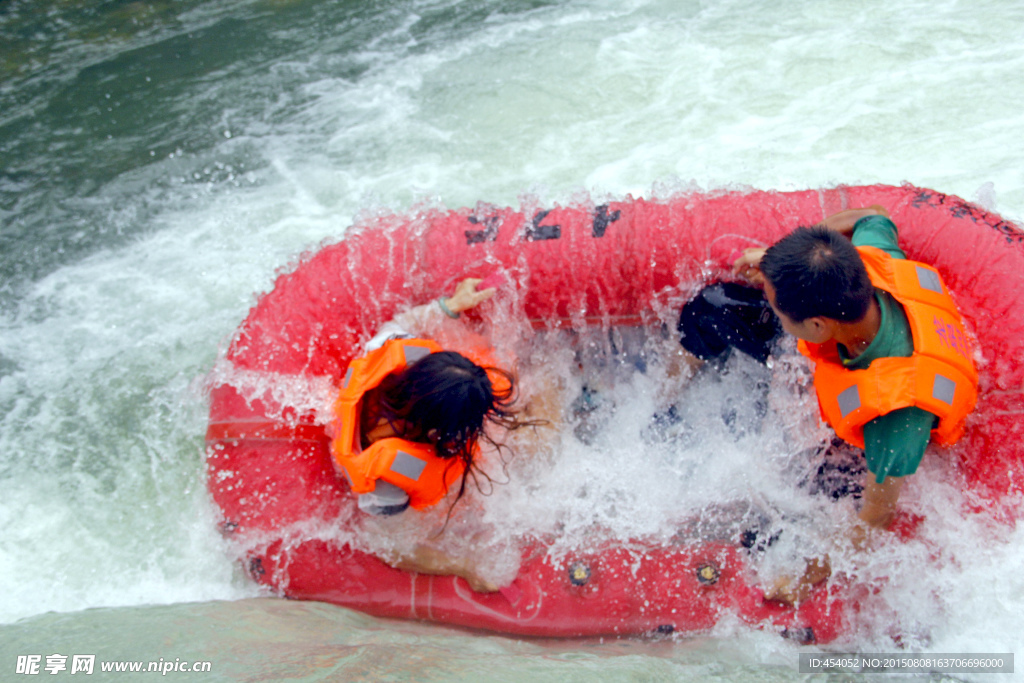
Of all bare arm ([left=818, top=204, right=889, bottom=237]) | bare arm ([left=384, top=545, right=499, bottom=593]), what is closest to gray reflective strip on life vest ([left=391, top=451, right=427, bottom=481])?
bare arm ([left=384, top=545, right=499, bottom=593])

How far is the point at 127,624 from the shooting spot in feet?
7.12

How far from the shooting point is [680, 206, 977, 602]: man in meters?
1.75

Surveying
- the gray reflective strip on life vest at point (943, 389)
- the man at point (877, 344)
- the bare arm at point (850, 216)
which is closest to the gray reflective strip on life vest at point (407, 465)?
the man at point (877, 344)

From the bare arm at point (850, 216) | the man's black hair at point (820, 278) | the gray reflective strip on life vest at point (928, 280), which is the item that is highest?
the man's black hair at point (820, 278)

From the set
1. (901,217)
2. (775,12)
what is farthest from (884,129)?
(901,217)

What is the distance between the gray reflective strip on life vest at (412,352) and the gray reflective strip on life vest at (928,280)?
152 centimetres

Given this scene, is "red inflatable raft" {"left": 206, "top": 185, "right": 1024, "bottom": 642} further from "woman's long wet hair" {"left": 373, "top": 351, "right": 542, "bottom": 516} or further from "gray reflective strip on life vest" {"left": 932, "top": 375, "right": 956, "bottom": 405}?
"woman's long wet hair" {"left": 373, "top": 351, "right": 542, "bottom": 516}

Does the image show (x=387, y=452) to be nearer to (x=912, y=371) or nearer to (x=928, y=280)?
(x=912, y=371)

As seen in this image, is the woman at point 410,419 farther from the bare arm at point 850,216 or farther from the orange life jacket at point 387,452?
the bare arm at point 850,216

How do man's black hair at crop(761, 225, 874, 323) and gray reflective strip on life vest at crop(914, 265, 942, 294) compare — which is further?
gray reflective strip on life vest at crop(914, 265, 942, 294)

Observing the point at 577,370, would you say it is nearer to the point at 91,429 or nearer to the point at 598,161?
the point at 598,161

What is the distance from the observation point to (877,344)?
6.04ft

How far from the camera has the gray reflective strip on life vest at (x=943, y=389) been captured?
1783 millimetres

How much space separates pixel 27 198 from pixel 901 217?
5014mm
